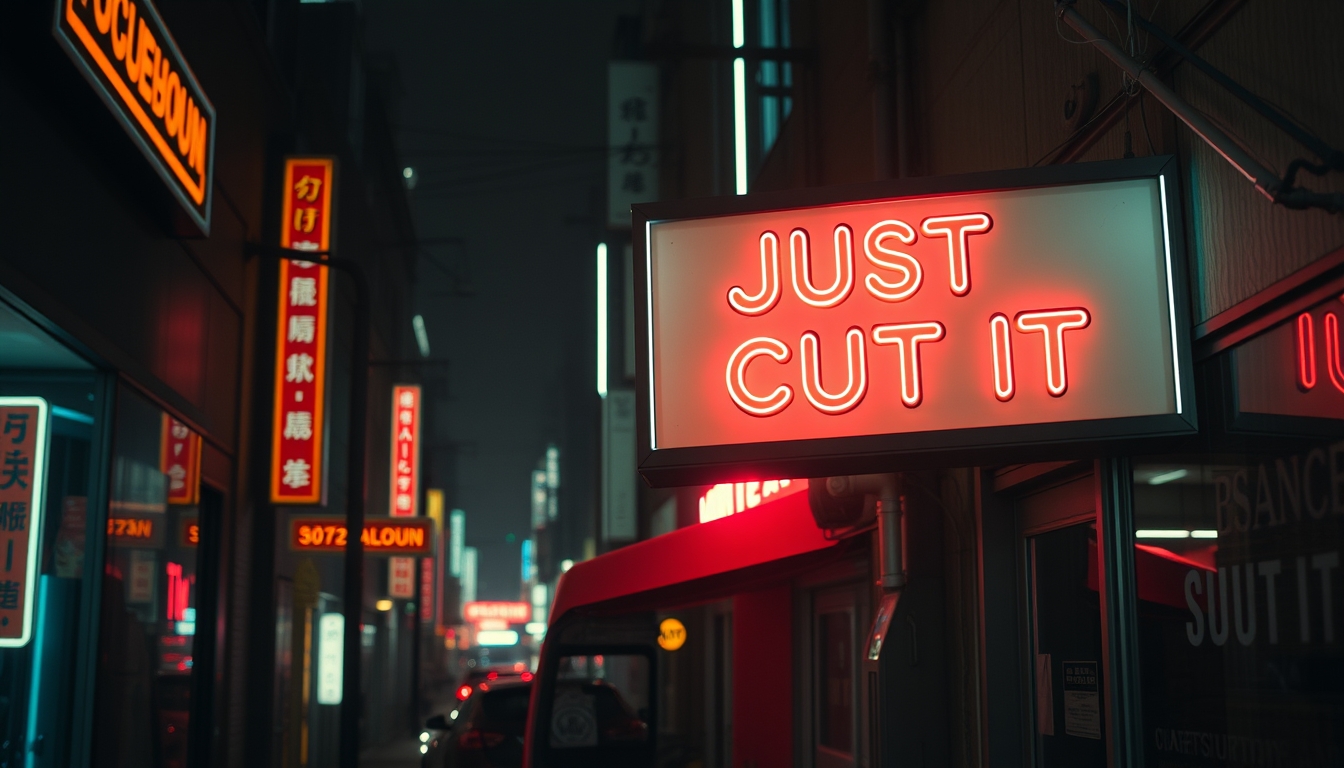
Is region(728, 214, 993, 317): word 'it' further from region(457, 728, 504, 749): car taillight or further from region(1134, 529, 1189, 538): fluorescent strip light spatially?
region(457, 728, 504, 749): car taillight

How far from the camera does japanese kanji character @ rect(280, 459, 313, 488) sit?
14414mm

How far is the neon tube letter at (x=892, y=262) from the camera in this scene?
4.80 m

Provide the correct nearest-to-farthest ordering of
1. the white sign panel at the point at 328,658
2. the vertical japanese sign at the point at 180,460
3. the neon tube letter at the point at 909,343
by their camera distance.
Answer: the neon tube letter at the point at 909,343 → the vertical japanese sign at the point at 180,460 → the white sign panel at the point at 328,658

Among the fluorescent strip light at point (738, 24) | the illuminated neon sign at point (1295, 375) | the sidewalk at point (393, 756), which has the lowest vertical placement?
the sidewalk at point (393, 756)

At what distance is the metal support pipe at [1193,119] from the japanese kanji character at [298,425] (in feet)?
37.0

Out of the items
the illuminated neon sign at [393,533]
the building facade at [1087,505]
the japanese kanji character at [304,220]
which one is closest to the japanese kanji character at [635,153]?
the illuminated neon sign at [393,533]

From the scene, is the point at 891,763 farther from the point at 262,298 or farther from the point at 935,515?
the point at 262,298

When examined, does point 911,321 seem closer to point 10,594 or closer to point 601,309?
point 10,594

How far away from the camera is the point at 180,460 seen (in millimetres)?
10242

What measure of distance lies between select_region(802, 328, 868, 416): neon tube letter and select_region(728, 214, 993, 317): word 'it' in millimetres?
152

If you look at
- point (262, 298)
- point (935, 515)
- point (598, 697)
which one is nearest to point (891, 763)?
point (935, 515)

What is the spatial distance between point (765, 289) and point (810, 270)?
0.20 m

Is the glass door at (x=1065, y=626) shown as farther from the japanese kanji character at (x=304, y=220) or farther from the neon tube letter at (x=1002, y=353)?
the japanese kanji character at (x=304, y=220)

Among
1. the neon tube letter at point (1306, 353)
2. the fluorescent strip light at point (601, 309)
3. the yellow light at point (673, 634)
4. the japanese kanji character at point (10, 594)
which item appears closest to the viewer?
the neon tube letter at point (1306, 353)
